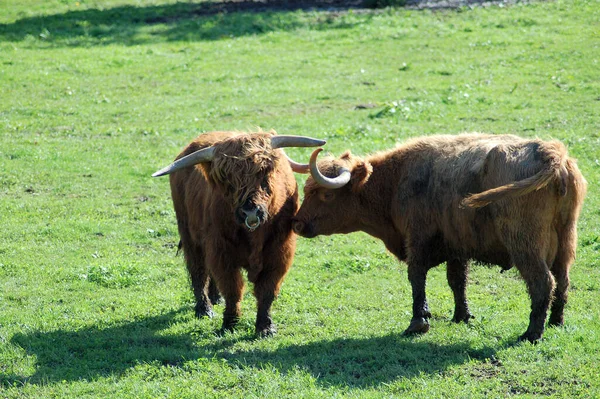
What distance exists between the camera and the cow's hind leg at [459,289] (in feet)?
29.6

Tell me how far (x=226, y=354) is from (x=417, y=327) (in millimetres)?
1959

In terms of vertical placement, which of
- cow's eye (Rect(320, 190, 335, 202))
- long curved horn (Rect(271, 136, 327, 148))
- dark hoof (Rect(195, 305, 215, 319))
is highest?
long curved horn (Rect(271, 136, 327, 148))

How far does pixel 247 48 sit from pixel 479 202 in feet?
55.1

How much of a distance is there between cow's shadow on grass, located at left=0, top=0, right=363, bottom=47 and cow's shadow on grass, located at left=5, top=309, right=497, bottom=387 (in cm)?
1708

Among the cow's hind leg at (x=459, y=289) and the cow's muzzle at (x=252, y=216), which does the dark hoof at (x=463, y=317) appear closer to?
the cow's hind leg at (x=459, y=289)

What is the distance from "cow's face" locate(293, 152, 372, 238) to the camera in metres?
9.46

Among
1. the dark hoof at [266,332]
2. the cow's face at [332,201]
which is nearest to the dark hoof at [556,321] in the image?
the cow's face at [332,201]

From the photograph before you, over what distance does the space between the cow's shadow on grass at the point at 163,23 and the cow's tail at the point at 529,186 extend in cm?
1830

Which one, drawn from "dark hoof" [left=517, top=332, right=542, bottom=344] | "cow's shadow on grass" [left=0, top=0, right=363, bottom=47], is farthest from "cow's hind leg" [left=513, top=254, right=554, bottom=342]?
"cow's shadow on grass" [left=0, top=0, right=363, bottom=47]

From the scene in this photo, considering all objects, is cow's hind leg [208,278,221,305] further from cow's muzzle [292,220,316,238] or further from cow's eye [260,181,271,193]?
cow's eye [260,181,271,193]

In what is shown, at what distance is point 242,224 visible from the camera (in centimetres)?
850

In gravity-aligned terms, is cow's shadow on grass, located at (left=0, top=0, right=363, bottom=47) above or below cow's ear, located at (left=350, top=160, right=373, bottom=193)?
below

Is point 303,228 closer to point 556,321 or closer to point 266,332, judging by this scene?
point 266,332

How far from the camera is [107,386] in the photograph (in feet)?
24.9
